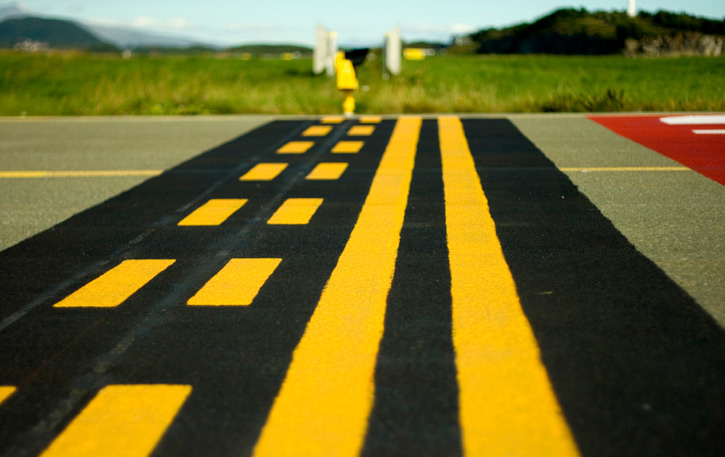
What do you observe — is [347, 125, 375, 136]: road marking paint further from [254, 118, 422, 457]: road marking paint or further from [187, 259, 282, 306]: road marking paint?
[187, 259, 282, 306]: road marking paint

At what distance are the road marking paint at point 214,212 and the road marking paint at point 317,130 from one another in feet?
15.5

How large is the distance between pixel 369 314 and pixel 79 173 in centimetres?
589

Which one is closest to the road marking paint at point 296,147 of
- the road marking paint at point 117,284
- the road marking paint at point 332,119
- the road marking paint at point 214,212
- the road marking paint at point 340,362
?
the road marking paint at point 332,119

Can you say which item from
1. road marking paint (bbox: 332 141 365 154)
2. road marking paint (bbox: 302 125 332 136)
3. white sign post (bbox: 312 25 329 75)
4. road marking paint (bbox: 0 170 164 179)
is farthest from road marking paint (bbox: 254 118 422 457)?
white sign post (bbox: 312 25 329 75)

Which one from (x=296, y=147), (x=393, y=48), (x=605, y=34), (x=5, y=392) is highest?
(x=605, y=34)

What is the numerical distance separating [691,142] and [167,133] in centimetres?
805

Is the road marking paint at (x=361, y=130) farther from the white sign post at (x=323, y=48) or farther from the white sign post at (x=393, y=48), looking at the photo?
the white sign post at (x=323, y=48)

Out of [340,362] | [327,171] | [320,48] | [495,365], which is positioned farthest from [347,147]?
[320,48]

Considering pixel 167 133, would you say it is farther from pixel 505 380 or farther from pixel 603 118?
pixel 505 380

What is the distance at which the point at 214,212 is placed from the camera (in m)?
6.18

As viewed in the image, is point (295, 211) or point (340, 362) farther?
point (295, 211)

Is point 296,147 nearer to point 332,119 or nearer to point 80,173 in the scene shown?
point 80,173

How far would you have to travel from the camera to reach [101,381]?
3.04 m

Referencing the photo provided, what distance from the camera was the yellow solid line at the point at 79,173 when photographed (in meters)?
8.17
